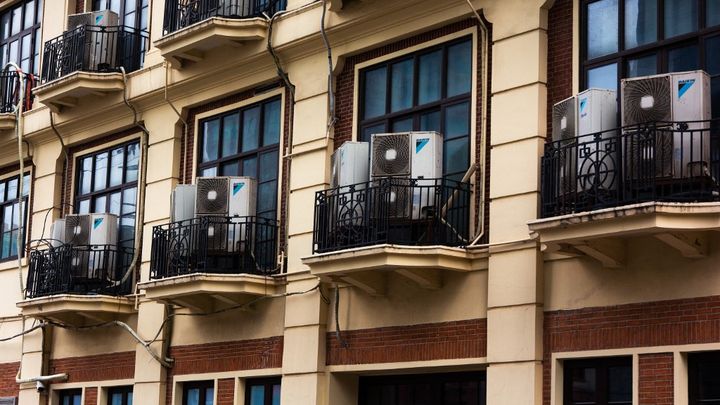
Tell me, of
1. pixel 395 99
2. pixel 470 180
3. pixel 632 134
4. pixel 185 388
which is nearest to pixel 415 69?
pixel 395 99

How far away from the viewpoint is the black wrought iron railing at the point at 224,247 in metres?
18.7

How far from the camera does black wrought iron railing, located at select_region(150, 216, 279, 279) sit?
18688 mm

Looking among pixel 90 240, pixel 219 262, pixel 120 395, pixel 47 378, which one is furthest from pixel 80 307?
pixel 219 262

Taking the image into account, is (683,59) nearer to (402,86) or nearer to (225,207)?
(402,86)

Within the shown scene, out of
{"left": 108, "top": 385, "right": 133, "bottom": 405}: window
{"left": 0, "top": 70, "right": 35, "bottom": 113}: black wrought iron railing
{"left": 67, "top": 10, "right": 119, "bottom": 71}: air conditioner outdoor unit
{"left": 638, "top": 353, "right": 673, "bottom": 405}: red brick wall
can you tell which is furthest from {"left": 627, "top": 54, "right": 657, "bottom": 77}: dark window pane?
{"left": 0, "top": 70, "right": 35, "bottom": 113}: black wrought iron railing

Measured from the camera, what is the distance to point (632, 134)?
1345 centimetres

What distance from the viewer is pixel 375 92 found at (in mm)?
18016

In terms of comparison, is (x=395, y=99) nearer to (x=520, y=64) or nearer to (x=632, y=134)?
(x=520, y=64)

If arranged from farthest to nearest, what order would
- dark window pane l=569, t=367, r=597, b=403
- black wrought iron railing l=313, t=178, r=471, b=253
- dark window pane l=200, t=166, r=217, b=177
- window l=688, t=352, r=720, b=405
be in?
1. dark window pane l=200, t=166, r=217, b=177
2. black wrought iron railing l=313, t=178, r=471, b=253
3. dark window pane l=569, t=367, r=597, b=403
4. window l=688, t=352, r=720, b=405

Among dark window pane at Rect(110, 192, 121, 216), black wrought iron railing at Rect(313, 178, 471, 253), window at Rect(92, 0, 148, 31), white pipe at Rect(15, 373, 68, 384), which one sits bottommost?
white pipe at Rect(15, 373, 68, 384)

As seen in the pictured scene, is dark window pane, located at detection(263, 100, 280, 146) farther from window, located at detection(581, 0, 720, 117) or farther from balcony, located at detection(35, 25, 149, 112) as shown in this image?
window, located at detection(581, 0, 720, 117)

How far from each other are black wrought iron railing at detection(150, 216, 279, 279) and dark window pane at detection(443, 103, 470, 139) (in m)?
3.35

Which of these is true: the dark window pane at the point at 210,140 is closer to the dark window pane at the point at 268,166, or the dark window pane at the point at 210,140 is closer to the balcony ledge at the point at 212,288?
the dark window pane at the point at 268,166

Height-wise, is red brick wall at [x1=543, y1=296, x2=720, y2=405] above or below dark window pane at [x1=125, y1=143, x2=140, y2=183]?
below
